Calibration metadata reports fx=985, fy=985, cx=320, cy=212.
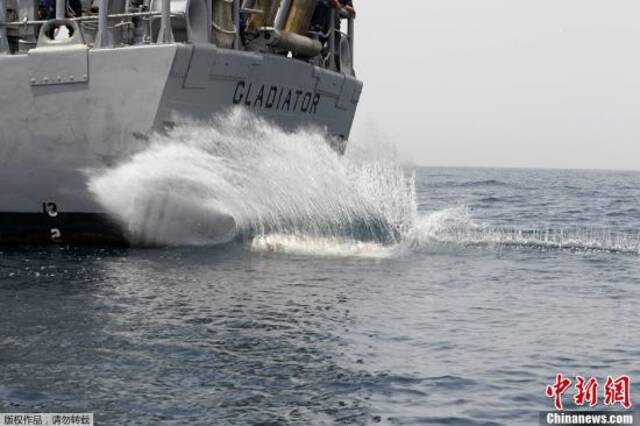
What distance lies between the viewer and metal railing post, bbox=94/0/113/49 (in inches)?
762

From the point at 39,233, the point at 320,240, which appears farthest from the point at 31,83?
the point at 320,240

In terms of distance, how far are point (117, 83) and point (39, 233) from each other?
167 inches

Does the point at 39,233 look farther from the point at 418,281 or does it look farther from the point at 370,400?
the point at 370,400

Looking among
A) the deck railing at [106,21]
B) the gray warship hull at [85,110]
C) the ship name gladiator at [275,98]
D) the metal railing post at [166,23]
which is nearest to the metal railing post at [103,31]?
the deck railing at [106,21]

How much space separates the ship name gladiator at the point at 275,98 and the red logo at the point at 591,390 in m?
12.9

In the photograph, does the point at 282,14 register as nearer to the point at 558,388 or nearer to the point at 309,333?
the point at 309,333

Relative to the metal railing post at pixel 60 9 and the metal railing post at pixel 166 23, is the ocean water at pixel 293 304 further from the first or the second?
the metal railing post at pixel 60 9

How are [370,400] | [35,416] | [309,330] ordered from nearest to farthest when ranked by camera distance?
[35,416] < [370,400] < [309,330]

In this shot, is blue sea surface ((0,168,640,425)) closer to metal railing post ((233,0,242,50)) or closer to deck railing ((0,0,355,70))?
deck railing ((0,0,355,70))

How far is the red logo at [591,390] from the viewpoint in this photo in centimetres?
867

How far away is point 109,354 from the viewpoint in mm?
10258

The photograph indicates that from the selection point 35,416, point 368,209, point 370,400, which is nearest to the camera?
point 35,416

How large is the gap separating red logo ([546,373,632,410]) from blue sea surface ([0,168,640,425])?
0.28ft

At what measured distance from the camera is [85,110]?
19188mm
